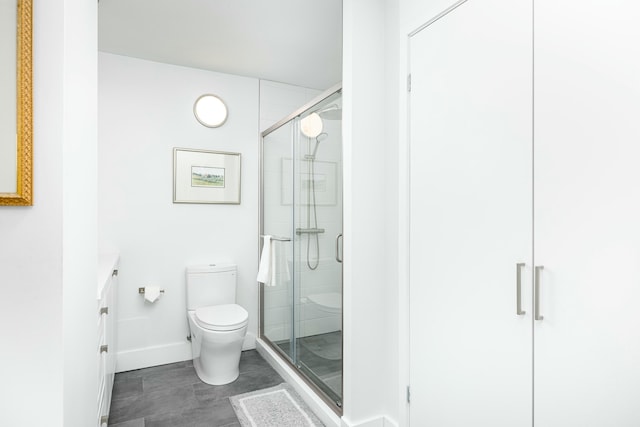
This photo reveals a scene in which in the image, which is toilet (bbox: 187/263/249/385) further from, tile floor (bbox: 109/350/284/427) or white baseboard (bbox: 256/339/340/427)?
white baseboard (bbox: 256/339/340/427)

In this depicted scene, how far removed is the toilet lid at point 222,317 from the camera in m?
2.46

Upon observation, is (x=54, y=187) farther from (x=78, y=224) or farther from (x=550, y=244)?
(x=550, y=244)

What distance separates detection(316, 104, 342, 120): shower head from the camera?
6.97ft

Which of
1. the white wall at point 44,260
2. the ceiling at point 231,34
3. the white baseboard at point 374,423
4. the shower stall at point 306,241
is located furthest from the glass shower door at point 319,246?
the white wall at point 44,260

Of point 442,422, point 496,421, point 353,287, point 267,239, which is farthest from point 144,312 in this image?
point 496,421

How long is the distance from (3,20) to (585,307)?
5.88ft

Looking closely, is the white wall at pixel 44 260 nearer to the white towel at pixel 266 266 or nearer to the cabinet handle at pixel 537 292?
the cabinet handle at pixel 537 292

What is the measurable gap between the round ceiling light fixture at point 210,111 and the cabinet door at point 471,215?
192cm

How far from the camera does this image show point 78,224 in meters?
1.18

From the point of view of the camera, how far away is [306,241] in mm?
2555

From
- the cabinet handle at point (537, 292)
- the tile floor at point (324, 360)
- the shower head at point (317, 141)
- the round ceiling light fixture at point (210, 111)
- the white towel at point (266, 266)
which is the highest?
the round ceiling light fixture at point (210, 111)

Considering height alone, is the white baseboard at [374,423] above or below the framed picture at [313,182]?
below

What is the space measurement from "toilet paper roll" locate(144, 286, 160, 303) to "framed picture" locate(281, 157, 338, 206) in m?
1.23

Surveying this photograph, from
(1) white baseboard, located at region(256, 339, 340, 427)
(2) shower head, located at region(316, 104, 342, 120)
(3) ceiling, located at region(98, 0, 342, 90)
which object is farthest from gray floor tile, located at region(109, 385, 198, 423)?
(3) ceiling, located at region(98, 0, 342, 90)
